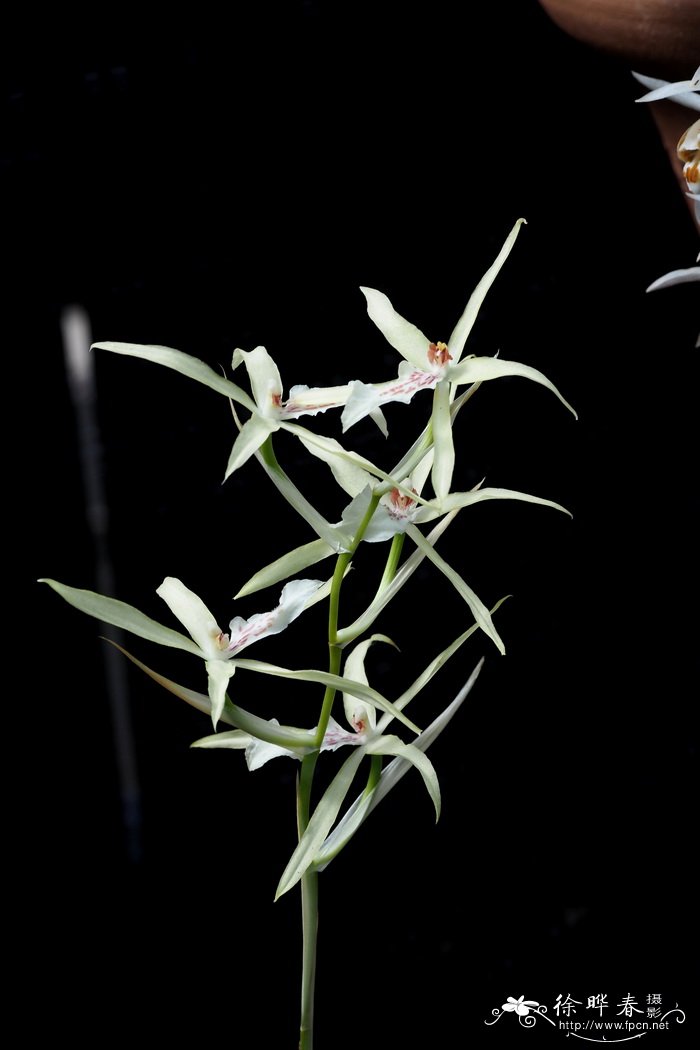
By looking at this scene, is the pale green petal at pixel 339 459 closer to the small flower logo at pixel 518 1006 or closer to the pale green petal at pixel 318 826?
the pale green petal at pixel 318 826

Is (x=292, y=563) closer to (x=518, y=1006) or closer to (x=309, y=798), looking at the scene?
(x=309, y=798)

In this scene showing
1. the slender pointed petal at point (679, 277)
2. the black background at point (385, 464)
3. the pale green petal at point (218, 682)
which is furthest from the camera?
the black background at point (385, 464)

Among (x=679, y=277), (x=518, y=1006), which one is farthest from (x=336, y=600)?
(x=518, y=1006)

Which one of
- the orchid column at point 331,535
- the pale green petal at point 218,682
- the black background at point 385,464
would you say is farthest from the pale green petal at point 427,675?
the black background at point 385,464

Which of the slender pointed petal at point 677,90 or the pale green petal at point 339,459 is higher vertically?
the slender pointed petal at point 677,90

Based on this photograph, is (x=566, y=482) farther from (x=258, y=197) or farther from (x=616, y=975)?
(x=616, y=975)

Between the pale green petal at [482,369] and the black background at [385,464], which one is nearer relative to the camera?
the pale green petal at [482,369]

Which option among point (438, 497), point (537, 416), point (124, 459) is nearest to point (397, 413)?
point (537, 416)
